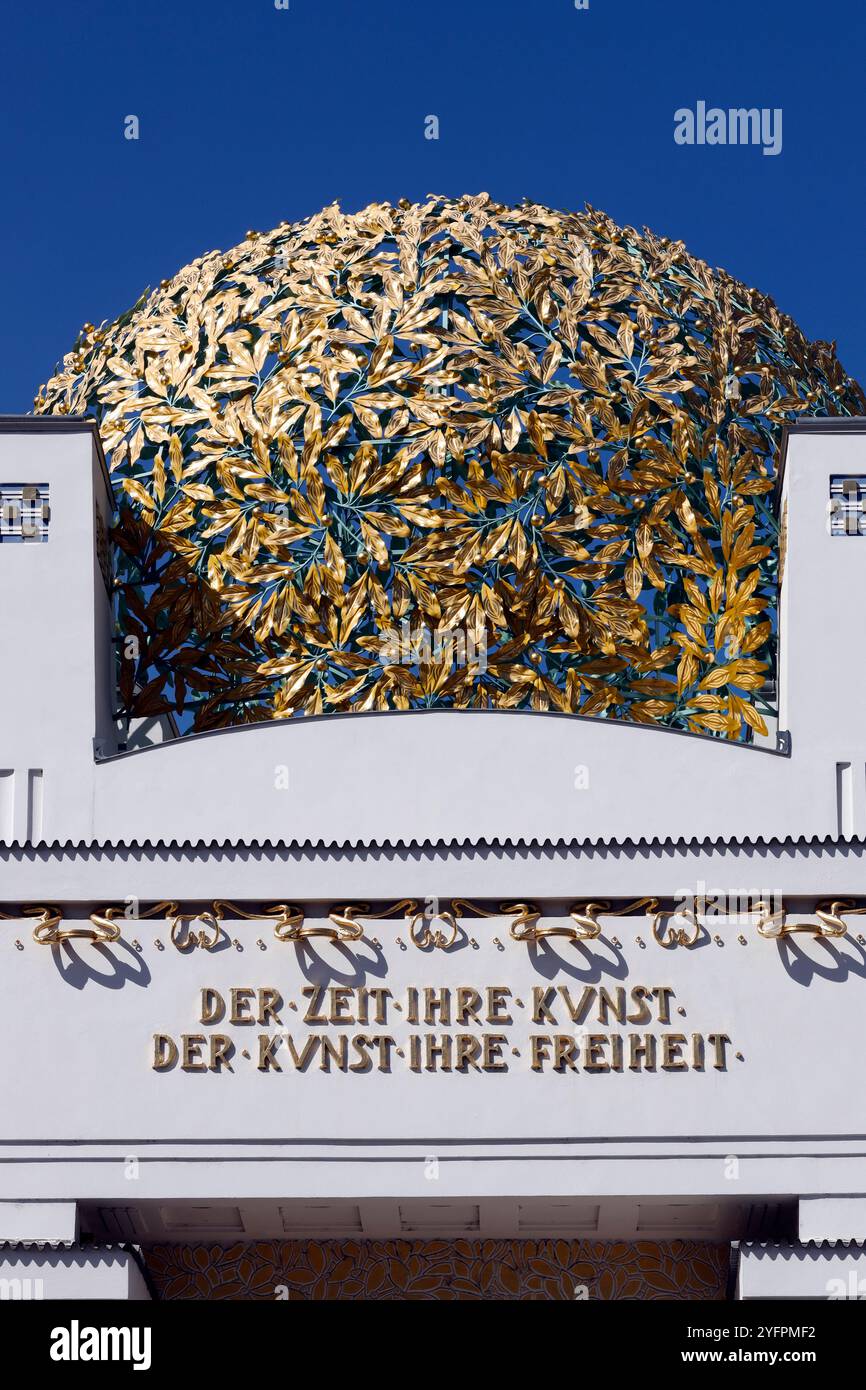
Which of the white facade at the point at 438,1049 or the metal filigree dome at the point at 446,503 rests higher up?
the metal filigree dome at the point at 446,503

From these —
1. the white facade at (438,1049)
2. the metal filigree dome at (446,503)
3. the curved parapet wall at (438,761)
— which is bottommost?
the white facade at (438,1049)

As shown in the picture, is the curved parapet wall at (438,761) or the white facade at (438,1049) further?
the curved parapet wall at (438,761)

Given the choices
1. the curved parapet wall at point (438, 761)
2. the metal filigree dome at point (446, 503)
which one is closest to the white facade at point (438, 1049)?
the curved parapet wall at point (438, 761)

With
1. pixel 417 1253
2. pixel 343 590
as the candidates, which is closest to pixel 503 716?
pixel 343 590

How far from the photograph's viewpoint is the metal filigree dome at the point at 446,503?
11336 mm

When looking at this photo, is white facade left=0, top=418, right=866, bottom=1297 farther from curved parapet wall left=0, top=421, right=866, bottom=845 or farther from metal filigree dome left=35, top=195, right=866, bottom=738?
metal filigree dome left=35, top=195, right=866, bottom=738

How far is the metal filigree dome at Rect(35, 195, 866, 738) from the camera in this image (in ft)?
37.2

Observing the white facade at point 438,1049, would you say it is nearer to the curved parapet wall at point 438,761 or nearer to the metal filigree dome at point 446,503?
the curved parapet wall at point 438,761

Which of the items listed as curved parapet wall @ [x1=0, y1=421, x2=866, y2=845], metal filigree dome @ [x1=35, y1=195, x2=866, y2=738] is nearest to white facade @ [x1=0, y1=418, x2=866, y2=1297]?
curved parapet wall @ [x1=0, y1=421, x2=866, y2=845]

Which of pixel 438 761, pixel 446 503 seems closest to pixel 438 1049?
pixel 438 761

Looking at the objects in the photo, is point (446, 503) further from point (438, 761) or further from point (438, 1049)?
point (438, 1049)

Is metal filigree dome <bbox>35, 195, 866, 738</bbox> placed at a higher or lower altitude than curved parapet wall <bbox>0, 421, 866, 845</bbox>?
→ higher

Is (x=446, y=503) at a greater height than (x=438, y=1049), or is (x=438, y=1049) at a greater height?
(x=446, y=503)

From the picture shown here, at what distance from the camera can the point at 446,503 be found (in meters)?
11.5
